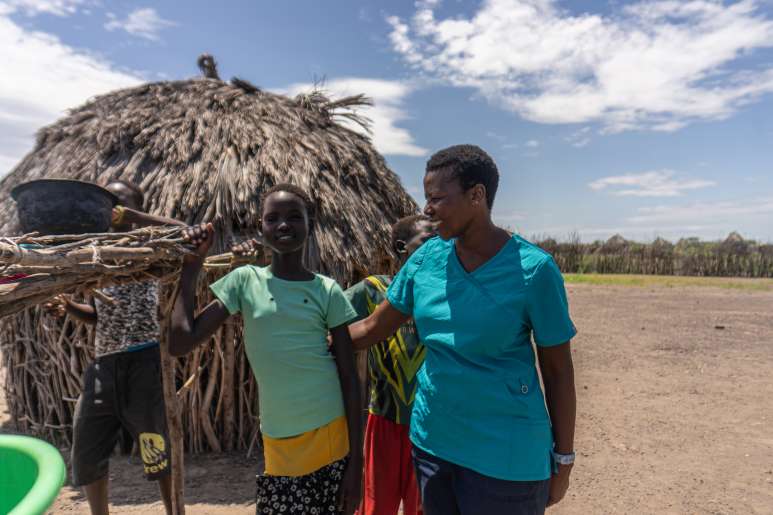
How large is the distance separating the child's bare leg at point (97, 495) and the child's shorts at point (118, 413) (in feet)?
0.11

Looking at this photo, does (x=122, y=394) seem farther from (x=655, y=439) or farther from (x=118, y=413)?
(x=655, y=439)

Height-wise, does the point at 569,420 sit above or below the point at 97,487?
above

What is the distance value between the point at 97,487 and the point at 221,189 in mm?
2434

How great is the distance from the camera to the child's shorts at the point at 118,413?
2688 mm

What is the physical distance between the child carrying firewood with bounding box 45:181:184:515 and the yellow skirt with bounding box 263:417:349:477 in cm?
116

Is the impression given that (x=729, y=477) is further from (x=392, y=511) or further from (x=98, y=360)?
(x=98, y=360)

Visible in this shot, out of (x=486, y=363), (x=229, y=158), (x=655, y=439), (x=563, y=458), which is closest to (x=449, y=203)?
(x=486, y=363)

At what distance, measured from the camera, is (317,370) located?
6.19ft

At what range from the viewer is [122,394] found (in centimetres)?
271

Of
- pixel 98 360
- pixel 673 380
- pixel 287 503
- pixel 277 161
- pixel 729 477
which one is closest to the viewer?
pixel 287 503

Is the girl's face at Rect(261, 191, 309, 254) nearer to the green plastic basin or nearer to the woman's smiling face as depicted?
the woman's smiling face

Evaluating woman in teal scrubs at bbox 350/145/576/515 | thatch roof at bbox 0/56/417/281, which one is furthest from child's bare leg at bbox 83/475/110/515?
thatch roof at bbox 0/56/417/281

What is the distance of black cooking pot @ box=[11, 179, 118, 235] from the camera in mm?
1998

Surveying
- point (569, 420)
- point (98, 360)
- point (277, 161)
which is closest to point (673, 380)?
point (277, 161)
